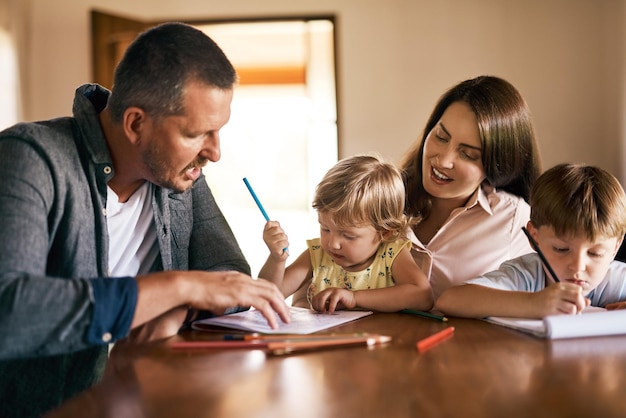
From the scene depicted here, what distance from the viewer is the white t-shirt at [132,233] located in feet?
5.66

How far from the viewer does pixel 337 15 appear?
5430mm

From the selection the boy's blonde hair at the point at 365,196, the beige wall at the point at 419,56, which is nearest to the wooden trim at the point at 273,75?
the beige wall at the point at 419,56

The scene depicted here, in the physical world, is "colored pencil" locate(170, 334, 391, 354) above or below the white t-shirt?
below

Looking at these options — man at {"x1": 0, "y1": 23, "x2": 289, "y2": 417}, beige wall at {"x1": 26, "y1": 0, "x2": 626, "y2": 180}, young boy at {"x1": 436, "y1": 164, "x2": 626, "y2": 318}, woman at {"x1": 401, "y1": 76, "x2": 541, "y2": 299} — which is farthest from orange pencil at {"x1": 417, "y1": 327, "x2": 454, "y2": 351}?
beige wall at {"x1": 26, "y1": 0, "x2": 626, "y2": 180}

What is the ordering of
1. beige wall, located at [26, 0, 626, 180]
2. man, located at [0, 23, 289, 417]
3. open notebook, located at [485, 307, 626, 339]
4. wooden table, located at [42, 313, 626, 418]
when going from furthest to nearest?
1. beige wall, located at [26, 0, 626, 180]
2. open notebook, located at [485, 307, 626, 339]
3. man, located at [0, 23, 289, 417]
4. wooden table, located at [42, 313, 626, 418]

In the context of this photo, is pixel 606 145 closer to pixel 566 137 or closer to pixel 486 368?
pixel 566 137

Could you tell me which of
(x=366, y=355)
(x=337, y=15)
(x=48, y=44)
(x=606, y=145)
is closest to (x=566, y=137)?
(x=606, y=145)

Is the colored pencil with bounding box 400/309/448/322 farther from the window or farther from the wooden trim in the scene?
the wooden trim

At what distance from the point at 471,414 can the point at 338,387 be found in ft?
0.66

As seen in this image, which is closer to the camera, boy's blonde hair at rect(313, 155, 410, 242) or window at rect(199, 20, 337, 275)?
boy's blonde hair at rect(313, 155, 410, 242)

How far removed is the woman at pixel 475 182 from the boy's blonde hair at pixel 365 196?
0.13 meters

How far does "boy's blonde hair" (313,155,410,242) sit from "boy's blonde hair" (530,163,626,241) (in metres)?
0.38

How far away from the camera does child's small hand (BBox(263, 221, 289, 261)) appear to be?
1.76m

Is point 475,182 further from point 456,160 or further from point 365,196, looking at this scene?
point 365,196
